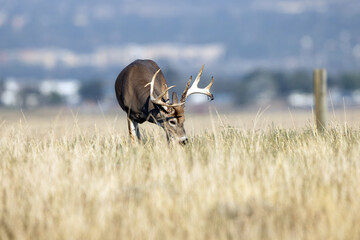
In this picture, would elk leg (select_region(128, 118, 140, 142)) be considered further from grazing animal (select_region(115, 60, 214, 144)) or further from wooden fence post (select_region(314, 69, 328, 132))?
wooden fence post (select_region(314, 69, 328, 132))

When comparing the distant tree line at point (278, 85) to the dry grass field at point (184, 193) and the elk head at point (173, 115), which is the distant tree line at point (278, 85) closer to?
the elk head at point (173, 115)

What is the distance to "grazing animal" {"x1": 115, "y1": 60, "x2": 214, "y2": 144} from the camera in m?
11.2

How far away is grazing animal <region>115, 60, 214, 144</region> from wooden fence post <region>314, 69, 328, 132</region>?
2.07m

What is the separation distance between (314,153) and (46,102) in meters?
159

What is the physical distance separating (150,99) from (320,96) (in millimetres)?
3123

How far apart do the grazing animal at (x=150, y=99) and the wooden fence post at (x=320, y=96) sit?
207cm

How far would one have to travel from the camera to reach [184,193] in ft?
22.0

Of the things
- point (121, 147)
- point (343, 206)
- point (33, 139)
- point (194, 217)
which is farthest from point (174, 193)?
point (33, 139)

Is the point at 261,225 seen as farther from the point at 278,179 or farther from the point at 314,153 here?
the point at 314,153

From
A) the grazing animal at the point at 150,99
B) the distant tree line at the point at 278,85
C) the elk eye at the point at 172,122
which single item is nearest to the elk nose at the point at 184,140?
the grazing animal at the point at 150,99

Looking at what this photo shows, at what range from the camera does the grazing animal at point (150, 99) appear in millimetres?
11180

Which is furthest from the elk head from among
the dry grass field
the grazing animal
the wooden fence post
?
the wooden fence post

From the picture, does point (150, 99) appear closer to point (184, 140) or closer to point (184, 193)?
point (184, 140)

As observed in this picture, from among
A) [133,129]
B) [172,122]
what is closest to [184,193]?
[172,122]
